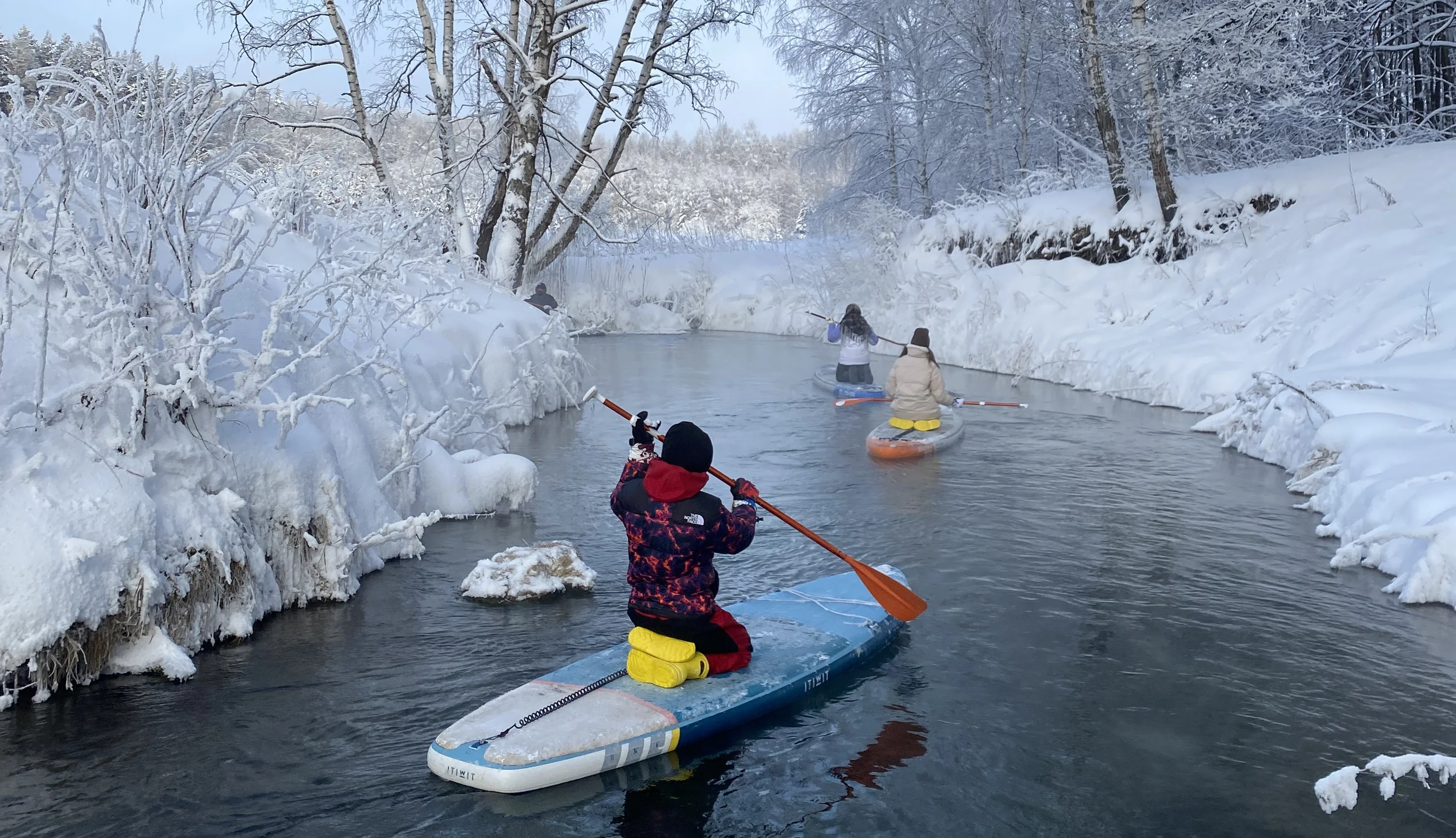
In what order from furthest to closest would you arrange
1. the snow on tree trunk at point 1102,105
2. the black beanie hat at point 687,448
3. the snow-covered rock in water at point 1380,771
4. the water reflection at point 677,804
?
the snow on tree trunk at point 1102,105 → the black beanie hat at point 687,448 → the water reflection at point 677,804 → the snow-covered rock in water at point 1380,771

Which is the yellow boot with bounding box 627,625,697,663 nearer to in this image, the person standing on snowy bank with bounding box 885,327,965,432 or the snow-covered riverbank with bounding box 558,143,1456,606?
the snow-covered riverbank with bounding box 558,143,1456,606

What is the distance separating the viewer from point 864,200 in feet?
87.0

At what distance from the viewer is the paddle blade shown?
622 cm

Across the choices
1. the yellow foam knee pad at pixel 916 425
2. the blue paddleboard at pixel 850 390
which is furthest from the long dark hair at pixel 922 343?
the blue paddleboard at pixel 850 390

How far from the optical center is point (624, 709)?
4.84m

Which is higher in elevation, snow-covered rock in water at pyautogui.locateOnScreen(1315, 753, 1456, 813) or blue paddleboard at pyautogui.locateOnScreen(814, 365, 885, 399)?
blue paddleboard at pyautogui.locateOnScreen(814, 365, 885, 399)

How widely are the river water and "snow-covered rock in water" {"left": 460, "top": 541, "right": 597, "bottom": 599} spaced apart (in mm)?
153

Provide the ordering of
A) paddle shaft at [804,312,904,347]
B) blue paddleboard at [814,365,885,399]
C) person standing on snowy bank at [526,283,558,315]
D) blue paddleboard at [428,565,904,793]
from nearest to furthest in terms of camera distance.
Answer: blue paddleboard at [428,565,904,793] → blue paddleboard at [814,365,885,399] → paddle shaft at [804,312,904,347] → person standing on snowy bank at [526,283,558,315]

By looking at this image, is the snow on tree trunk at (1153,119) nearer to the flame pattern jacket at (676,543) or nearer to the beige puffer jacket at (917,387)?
the beige puffer jacket at (917,387)

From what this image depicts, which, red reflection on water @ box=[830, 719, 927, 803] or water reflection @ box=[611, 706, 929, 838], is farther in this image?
red reflection on water @ box=[830, 719, 927, 803]

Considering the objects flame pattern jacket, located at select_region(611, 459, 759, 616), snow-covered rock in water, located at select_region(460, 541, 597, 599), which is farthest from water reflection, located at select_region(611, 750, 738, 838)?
snow-covered rock in water, located at select_region(460, 541, 597, 599)

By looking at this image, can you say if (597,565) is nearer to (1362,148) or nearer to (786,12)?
(1362,148)

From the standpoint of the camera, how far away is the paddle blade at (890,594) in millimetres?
6223

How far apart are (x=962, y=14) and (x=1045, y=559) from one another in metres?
18.9
